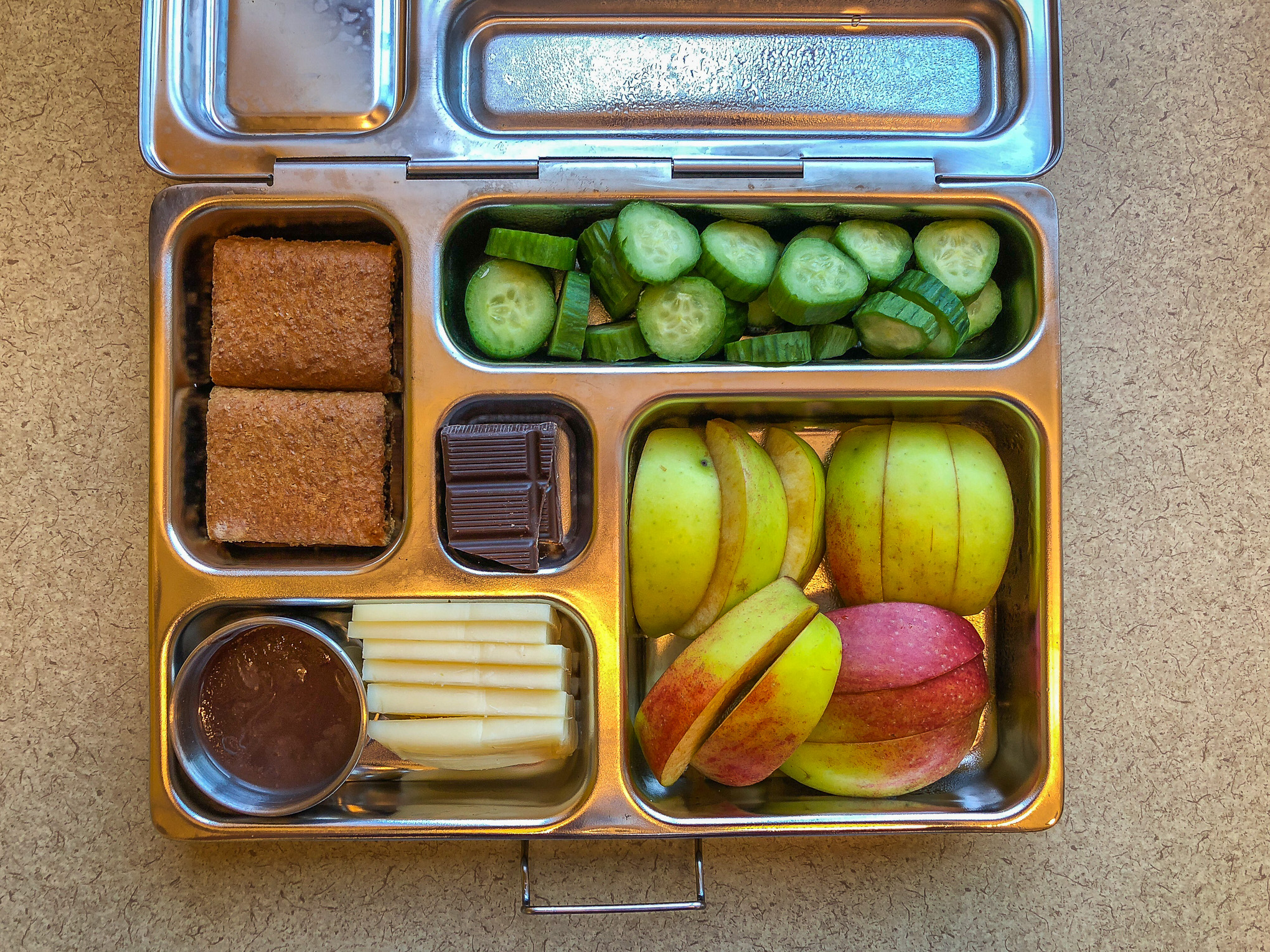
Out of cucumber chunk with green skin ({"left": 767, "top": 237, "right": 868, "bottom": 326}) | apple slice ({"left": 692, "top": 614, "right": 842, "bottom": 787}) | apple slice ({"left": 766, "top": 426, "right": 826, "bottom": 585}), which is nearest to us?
apple slice ({"left": 692, "top": 614, "right": 842, "bottom": 787})

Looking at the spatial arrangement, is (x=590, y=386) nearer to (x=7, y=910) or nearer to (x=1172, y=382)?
(x=1172, y=382)

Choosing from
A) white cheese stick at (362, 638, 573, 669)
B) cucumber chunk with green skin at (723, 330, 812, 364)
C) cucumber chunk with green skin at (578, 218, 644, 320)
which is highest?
Answer: cucumber chunk with green skin at (578, 218, 644, 320)

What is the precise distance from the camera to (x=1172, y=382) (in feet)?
5.41

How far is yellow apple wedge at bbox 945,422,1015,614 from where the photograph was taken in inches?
57.6

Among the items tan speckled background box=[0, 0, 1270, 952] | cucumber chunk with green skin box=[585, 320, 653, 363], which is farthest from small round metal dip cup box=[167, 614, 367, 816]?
cucumber chunk with green skin box=[585, 320, 653, 363]

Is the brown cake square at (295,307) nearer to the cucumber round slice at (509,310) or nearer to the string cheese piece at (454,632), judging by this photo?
the cucumber round slice at (509,310)

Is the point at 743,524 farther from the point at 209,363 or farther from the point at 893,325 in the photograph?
the point at 209,363

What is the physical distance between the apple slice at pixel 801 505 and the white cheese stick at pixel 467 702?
502mm

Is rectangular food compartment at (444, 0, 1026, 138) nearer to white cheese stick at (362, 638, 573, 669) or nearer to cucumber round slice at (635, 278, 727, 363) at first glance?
cucumber round slice at (635, 278, 727, 363)

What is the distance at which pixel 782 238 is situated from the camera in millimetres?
1592

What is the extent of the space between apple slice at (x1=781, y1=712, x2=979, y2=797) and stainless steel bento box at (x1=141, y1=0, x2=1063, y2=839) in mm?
49

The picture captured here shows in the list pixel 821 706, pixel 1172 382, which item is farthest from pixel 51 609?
pixel 1172 382

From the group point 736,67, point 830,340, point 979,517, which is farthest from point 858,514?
point 736,67

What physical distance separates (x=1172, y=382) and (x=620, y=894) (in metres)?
1.51
